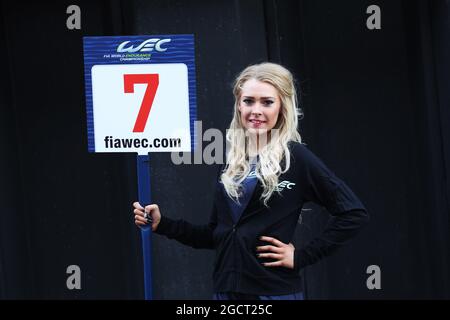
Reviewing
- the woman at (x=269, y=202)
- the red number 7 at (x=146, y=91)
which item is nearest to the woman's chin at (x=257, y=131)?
the woman at (x=269, y=202)

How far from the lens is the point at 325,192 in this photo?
154 inches

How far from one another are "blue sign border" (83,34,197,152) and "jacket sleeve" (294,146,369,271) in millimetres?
700

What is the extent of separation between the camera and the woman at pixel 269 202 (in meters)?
3.88

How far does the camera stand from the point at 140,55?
14.2 feet

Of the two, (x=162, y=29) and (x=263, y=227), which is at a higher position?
(x=162, y=29)

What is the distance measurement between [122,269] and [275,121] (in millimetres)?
2424

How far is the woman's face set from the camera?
3996 mm

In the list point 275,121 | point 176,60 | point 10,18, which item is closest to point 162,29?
point 10,18

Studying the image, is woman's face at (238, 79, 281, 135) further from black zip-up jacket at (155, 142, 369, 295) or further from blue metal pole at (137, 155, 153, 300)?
blue metal pole at (137, 155, 153, 300)

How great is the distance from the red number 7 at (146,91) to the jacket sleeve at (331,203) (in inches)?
32.8

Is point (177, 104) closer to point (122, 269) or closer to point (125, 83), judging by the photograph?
point (125, 83)

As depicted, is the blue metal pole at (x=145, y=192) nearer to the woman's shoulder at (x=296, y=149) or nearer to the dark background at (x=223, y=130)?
the woman's shoulder at (x=296, y=149)

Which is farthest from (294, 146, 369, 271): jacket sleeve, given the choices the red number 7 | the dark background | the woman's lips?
the dark background

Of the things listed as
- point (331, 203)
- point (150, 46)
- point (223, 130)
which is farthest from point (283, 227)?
point (223, 130)
